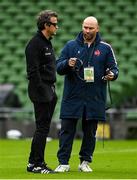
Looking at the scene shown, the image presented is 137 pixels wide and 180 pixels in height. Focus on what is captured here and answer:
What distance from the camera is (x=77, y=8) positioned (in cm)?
2653

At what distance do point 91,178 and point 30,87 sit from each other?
1.49 m

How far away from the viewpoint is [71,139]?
11.4 m

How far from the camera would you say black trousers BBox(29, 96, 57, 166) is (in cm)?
1104

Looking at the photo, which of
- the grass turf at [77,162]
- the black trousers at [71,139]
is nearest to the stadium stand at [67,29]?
the grass turf at [77,162]

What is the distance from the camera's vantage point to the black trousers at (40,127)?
11039 mm

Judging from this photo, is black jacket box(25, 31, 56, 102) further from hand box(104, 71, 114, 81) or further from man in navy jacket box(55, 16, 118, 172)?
hand box(104, 71, 114, 81)

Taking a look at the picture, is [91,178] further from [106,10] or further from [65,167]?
[106,10]

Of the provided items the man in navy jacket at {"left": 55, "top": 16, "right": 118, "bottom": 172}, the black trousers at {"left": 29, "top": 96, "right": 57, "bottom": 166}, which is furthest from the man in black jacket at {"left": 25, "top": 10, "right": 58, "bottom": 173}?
the man in navy jacket at {"left": 55, "top": 16, "right": 118, "bottom": 172}

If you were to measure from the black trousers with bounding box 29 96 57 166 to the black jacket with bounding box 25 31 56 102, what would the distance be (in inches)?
3.5

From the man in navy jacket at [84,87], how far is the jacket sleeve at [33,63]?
0.48 m

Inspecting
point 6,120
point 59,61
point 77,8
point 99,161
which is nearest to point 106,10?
point 77,8

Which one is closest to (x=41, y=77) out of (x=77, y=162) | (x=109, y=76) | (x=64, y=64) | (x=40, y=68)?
(x=40, y=68)

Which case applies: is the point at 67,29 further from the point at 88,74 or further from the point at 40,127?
the point at 40,127

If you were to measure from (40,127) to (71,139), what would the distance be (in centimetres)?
53
